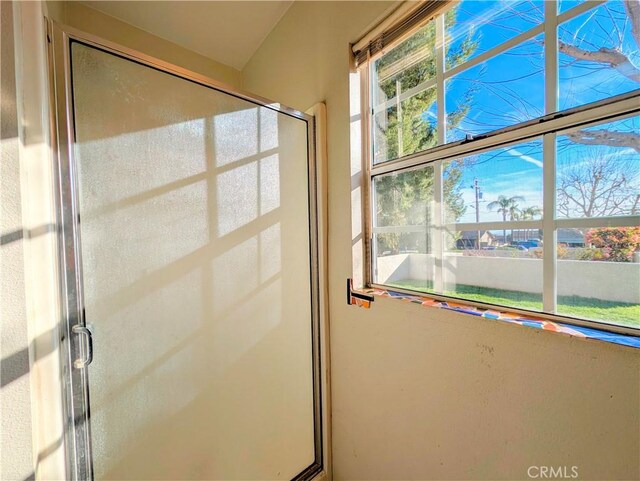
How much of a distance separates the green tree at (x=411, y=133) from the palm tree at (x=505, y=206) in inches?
3.5

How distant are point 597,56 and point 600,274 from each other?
0.50m

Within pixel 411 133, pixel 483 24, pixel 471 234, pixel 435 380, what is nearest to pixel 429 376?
pixel 435 380

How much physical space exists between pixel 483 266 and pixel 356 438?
914 millimetres

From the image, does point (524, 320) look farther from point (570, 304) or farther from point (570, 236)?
point (570, 236)

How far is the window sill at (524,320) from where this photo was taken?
53cm

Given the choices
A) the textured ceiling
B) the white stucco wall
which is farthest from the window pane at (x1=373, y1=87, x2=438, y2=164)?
the textured ceiling

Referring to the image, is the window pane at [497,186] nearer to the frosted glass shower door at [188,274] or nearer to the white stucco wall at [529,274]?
the white stucco wall at [529,274]

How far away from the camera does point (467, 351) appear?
0.74 meters

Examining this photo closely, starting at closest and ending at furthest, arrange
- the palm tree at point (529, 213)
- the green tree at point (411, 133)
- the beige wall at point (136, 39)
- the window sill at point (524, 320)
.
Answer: the window sill at point (524, 320) → the palm tree at point (529, 213) → the green tree at point (411, 133) → the beige wall at point (136, 39)

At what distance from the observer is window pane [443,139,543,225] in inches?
26.5

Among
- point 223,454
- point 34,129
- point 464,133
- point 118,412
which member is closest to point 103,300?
point 118,412

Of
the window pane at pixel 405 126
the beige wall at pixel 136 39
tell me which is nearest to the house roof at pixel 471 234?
the window pane at pixel 405 126

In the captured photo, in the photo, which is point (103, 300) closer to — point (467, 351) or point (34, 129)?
point (34, 129)

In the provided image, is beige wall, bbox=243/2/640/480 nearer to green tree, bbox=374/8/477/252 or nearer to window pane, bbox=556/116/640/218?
green tree, bbox=374/8/477/252
